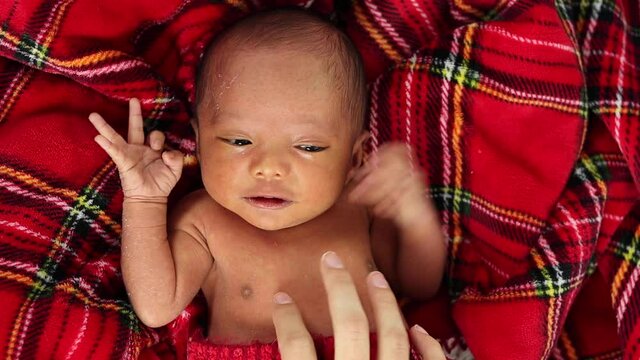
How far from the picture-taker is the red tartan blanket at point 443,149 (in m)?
1.27

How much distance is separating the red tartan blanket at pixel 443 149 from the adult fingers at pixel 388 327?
0.32 m

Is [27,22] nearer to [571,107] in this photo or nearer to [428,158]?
[428,158]

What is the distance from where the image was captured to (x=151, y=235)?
1269 mm

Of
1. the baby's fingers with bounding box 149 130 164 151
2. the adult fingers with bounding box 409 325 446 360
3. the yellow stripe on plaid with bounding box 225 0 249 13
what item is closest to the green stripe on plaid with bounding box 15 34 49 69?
the baby's fingers with bounding box 149 130 164 151

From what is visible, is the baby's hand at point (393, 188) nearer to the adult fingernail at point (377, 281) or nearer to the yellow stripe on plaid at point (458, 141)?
the yellow stripe on plaid at point (458, 141)

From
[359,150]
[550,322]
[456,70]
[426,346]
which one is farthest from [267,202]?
[550,322]

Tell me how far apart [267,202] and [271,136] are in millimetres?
119

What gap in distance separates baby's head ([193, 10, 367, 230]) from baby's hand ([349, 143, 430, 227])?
123 mm

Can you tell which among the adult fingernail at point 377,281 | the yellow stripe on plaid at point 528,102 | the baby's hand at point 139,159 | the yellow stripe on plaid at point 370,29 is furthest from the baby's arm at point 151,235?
the yellow stripe on plaid at point 528,102

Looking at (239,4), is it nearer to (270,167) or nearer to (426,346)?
(270,167)

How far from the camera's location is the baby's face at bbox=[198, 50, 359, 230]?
1.23 meters

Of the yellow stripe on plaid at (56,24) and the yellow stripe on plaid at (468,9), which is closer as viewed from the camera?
the yellow stripe on plaid at (56,24)

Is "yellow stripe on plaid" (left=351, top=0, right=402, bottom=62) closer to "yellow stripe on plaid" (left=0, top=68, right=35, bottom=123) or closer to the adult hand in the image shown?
the adult hand

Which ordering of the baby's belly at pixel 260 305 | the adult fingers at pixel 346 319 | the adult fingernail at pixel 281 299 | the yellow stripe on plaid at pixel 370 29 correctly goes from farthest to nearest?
the yellow stripe on plaid at pixel 370 29, the baby's belly at pixel 260 305, the adult fingernail at pixel 281 299, the adult fingers at pixel 346 319
